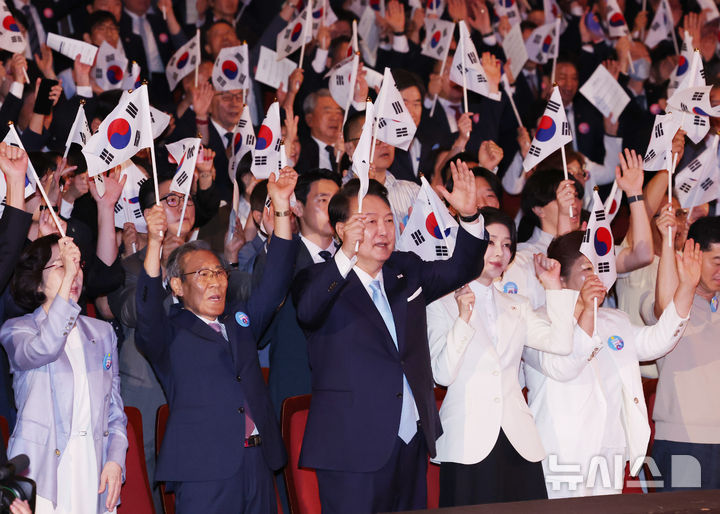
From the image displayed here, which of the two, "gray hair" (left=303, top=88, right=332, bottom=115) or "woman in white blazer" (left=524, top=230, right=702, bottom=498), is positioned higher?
"gray hair" (left=303, top=88, right=332, bottom=115)

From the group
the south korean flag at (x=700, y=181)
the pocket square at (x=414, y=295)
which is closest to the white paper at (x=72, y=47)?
the pocket square at (x=414, y=295)

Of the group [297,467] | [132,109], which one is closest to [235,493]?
[297,467]

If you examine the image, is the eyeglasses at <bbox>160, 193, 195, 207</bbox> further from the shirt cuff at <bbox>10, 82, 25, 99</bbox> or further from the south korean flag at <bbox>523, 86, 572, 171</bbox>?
the south korean flag at <bbox>523, 86, 572, 171</bbox>

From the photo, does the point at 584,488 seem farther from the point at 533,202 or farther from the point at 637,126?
the point at 637,126

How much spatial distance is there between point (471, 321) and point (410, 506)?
2.56 ft

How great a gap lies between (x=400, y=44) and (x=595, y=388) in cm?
412

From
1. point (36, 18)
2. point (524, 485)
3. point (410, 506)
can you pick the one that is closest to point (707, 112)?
point (524, 485)

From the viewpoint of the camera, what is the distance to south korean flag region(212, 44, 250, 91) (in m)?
6.51

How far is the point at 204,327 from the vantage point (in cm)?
375

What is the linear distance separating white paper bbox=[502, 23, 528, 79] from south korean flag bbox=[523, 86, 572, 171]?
214cm

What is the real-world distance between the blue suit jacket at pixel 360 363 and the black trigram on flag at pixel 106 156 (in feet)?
3.50

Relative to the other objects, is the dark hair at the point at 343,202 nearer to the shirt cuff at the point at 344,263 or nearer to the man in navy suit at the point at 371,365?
the man in navy suit at the point at 371,365

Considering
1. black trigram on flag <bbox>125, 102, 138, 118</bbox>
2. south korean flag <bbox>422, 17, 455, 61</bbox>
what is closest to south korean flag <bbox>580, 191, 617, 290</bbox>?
black trigram on flag <bbox>125, 102, 138, 118</bbox>

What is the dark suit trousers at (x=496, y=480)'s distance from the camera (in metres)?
3.75
